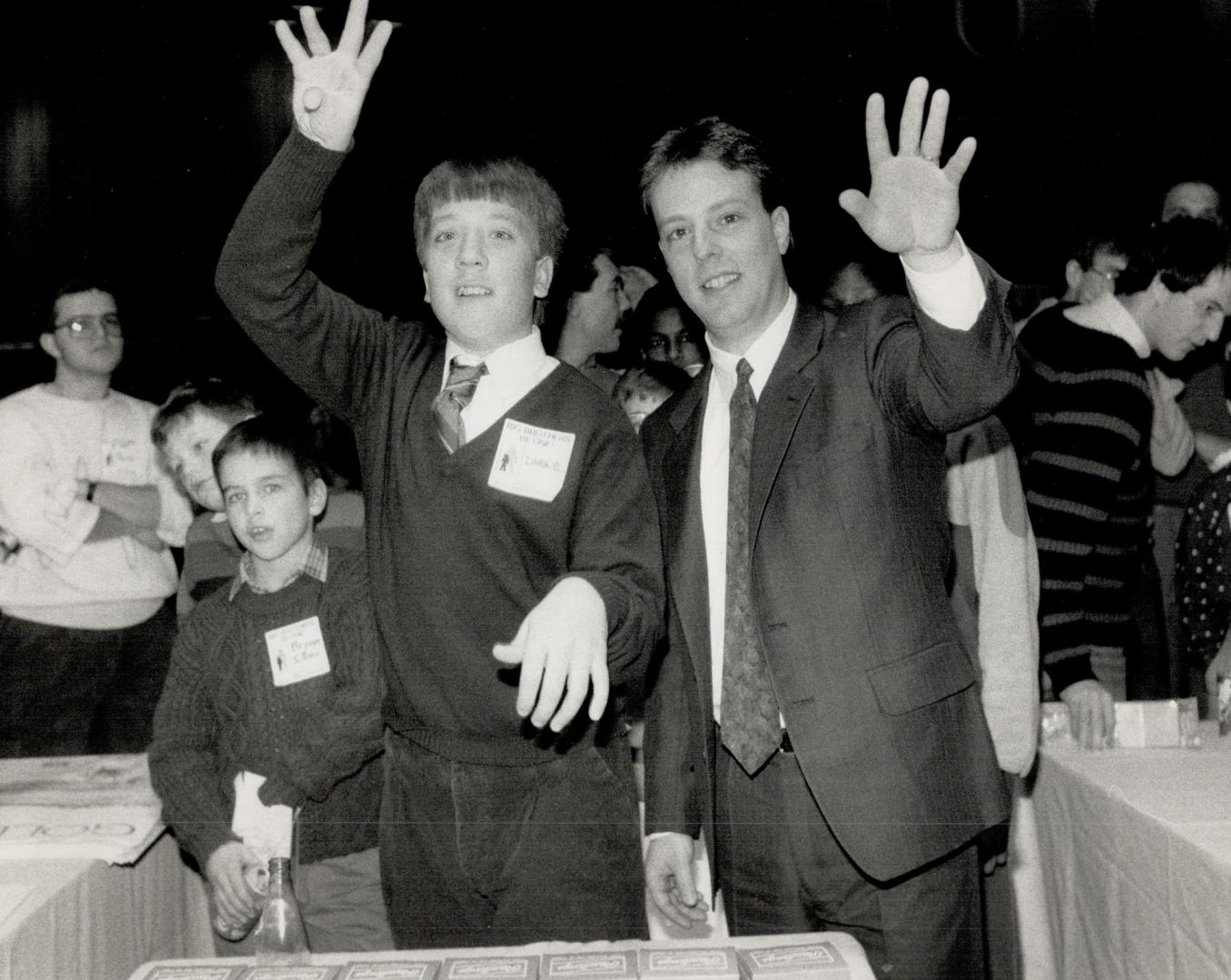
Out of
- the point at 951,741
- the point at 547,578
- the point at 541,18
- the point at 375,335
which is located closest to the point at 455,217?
the point at 375,335

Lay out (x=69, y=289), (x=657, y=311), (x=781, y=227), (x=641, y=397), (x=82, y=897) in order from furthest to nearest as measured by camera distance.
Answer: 1. (x=657, y=311)
2. (x=69, y=289)
3. (x=641, y=397)
4. (x=781, y=227)
5. (x=82, y=897)

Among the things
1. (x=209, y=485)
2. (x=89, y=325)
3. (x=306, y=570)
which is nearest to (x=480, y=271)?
(x=306, y=570)

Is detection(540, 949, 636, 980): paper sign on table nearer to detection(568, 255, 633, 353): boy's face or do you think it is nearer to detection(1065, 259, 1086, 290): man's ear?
detection(568, 255, 633, 353): boy's face

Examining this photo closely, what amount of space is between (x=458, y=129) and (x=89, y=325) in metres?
2.16

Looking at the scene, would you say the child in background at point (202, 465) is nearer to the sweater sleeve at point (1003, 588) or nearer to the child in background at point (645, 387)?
the child in background at point (645, 387)

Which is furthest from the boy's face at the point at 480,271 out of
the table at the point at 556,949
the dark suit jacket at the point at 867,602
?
the table at the point at 556,949

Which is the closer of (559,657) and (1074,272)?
(559,657)

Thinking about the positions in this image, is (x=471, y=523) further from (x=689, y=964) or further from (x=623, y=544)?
(x=689, y=964)

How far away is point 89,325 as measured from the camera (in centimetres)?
322

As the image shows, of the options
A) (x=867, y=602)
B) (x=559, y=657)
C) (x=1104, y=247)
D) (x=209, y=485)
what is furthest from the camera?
(x=1104, y=247)

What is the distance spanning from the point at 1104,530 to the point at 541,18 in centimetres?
344

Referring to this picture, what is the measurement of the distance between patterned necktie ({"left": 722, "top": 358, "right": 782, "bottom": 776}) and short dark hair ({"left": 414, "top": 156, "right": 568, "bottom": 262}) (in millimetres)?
407

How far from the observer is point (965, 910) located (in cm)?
165

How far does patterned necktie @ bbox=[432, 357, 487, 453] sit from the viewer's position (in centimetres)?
160
